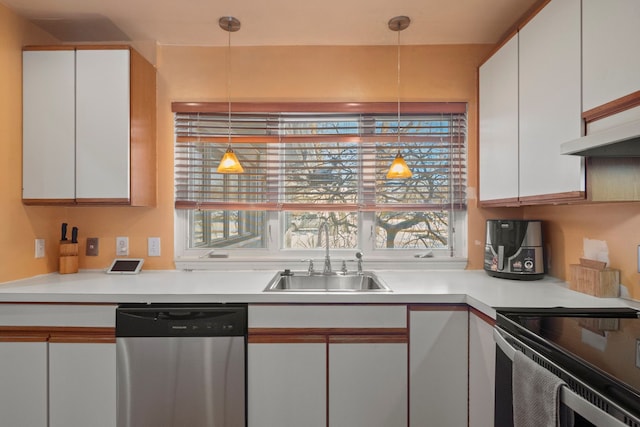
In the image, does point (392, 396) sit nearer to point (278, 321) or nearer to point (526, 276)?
point (278, 321)

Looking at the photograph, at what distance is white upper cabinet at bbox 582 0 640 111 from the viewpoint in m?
1.15

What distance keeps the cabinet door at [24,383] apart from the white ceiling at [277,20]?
Answer: 1.83 m

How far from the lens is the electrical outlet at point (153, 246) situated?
2.35 m

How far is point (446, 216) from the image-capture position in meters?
2.44

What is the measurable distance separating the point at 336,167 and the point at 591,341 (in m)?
1.66

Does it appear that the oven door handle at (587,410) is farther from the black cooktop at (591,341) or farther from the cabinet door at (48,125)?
the cabinet door at (48,125)

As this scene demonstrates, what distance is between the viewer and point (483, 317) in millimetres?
1560

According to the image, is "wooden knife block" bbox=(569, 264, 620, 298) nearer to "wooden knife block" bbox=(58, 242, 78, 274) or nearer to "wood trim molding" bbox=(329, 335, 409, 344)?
"wood trim molding" bbox=(329, 335, 409, 344)

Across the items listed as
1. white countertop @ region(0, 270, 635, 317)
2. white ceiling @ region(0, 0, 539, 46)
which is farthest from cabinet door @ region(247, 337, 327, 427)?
white ceiling @ region(0, 0, 539, 46)

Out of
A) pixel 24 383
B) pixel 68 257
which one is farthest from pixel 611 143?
pixel 68 257

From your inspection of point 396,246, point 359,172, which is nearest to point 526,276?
point 396,246

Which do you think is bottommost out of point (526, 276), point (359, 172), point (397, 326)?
point (397, 326)

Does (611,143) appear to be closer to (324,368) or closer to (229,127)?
(324,368)

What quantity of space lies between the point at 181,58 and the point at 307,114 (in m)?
0.92
